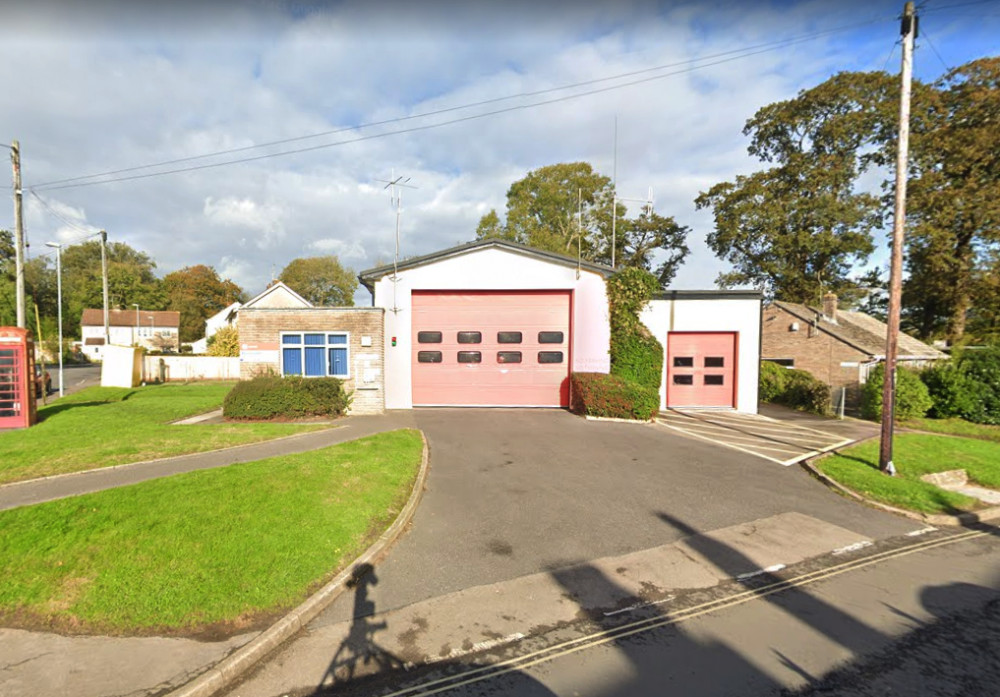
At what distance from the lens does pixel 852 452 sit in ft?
31.0

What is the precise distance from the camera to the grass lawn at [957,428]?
12.3 metres

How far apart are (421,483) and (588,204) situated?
1297 inches

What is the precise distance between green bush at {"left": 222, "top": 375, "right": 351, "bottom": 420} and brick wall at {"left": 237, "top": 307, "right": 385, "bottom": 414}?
0.91 metres

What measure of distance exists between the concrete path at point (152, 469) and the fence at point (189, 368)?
19.8m

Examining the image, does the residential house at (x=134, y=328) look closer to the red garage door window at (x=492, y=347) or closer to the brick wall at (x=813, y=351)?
the red garage door window at (x=492, y=347)

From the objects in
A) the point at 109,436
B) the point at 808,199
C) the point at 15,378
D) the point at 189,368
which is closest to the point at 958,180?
the point at 808,199

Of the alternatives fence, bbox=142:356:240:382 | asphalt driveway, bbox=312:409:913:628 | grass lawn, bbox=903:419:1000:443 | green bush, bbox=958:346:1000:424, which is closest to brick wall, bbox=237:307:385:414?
asphalt driveway, bbox=312:409:913:628

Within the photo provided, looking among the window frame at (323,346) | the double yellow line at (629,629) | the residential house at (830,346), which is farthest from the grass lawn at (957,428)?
the window frame at (323,346)

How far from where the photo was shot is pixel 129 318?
59.7 meters

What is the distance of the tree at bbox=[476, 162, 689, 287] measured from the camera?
111 ft

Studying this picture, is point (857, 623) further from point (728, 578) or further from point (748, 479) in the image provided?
point (748, 479)

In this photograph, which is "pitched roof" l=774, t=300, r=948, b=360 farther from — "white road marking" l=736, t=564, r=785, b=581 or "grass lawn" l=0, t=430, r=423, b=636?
"grass lawn" l=0, t=430, r=423, b=636

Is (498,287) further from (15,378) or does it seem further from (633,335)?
(15,378)

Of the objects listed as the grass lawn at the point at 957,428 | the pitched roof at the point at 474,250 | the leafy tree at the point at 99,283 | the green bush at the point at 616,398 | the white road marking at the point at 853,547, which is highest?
the leafy tree at the point at 99,283
